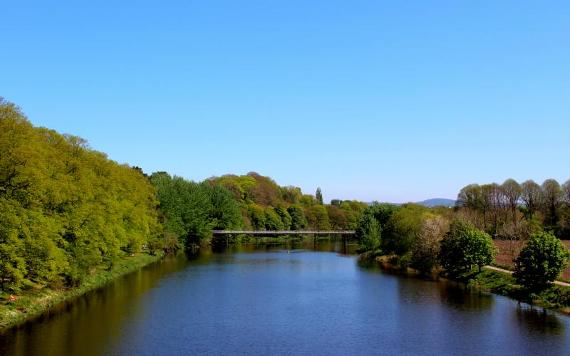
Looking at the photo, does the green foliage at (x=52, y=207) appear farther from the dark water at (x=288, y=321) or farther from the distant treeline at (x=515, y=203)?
the distant treeline at (x=515, y=203)

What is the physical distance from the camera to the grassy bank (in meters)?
41.8

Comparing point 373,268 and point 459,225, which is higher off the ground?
point 459,225

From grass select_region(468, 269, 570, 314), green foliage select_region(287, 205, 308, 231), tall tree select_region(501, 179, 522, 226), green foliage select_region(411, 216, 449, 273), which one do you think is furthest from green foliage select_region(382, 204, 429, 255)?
green foliage select_region(287, 205, 308, 231)

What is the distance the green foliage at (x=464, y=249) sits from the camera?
66.8 meters

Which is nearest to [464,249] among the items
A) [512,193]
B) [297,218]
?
[512,193]

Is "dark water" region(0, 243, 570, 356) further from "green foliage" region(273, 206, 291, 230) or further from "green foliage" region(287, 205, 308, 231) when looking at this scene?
"green foliage" region(287, 205, 308, 231)

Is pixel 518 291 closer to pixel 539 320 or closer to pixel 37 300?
pixel 539 320

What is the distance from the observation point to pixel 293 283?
67938 millimetres

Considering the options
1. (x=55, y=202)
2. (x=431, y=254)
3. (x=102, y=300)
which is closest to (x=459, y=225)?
(x=431, y=254)

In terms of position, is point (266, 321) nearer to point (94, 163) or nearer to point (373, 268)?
point (94, 163)

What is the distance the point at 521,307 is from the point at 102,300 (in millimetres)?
40809

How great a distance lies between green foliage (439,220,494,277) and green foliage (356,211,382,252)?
119ft

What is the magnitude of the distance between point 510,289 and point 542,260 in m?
6.83

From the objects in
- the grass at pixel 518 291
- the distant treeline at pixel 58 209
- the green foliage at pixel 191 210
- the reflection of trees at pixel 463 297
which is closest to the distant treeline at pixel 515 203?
the grass at pixel 518 291
